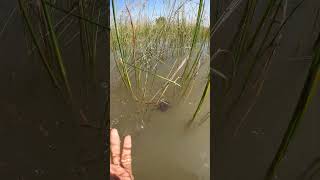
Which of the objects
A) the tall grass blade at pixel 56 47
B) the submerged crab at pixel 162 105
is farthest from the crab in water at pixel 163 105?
the tall grass blade at pixel 56 47

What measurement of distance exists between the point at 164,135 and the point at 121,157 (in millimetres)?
134

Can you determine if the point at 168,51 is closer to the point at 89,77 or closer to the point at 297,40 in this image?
the point at 89,77

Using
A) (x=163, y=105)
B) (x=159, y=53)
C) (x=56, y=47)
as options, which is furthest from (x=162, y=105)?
(x=56, y=47)

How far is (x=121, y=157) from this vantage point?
0.95 meters

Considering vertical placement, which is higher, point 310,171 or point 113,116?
point 113,116

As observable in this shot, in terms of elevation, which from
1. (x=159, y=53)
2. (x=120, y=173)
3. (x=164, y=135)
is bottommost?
(x=120, y=173)

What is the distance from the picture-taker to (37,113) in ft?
3.16

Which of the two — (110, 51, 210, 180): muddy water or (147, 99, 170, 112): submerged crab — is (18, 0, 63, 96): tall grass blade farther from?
(147, 99, 170, 112): submerged crab

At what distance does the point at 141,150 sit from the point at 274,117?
38 centimetres

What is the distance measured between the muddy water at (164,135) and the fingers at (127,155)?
0.05 ft

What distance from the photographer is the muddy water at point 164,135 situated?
936 mm

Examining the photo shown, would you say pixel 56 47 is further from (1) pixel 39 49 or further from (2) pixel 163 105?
(2) pixel 163 105

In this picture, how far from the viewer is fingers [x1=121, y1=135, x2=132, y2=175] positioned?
A: 3.12 feet

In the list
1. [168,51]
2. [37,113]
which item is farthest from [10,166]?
[168,51]
